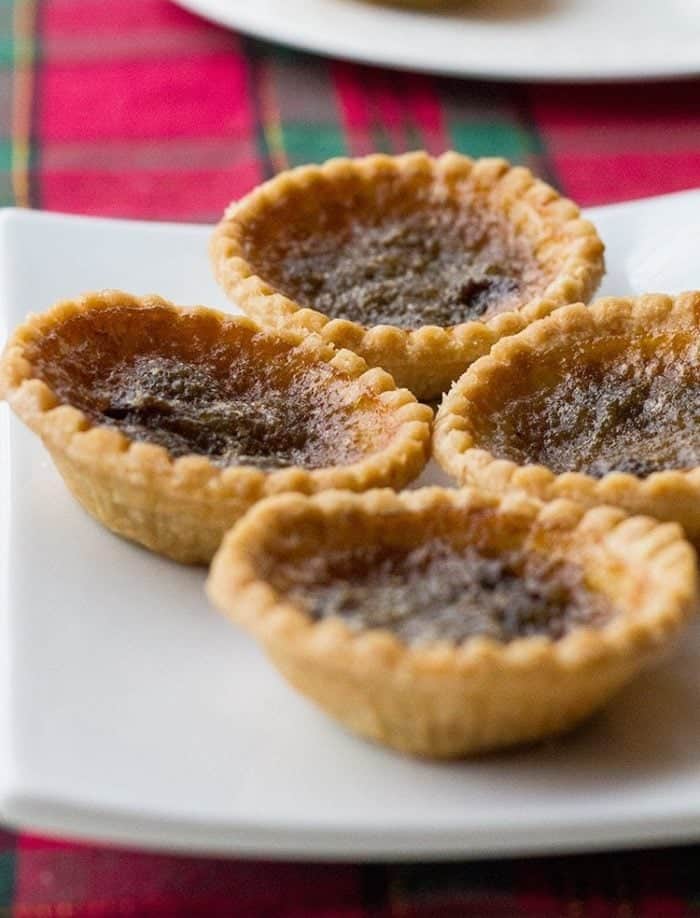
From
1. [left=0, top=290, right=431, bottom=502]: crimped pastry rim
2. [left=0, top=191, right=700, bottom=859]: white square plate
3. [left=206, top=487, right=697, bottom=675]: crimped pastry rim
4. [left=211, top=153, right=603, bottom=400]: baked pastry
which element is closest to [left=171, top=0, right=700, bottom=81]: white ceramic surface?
[left=211, top=153, right=603, bottom=400]: baked pastry

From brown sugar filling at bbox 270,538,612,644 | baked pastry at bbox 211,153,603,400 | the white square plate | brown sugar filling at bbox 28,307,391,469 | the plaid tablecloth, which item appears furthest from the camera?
the plaid tablecloth

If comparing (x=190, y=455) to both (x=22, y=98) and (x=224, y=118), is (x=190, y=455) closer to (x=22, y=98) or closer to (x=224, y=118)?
(x=224, y=118)

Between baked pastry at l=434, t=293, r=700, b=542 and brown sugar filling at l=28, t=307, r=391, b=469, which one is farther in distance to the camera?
brown sugar filling at l=28, t=307, r=391, b=469

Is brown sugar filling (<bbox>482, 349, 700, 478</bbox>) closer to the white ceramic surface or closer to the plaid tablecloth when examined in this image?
the plaid tablecloth

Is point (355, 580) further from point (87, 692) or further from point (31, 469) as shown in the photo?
point (31, 469)

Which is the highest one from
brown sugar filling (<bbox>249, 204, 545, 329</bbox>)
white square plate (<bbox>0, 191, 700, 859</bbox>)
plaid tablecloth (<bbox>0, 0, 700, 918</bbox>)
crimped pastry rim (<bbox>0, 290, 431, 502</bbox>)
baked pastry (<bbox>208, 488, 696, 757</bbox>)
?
plaid tablecloth (<bbox>0, 0, 700, 918</bbox>)

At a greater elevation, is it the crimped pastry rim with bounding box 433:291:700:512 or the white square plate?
the crimped pastry rim with bounding box 433:291:700:512

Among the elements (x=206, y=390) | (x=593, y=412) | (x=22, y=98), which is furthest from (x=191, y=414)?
(x=22, y=98)

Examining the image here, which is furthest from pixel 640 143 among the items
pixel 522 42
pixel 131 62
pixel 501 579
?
pixel 501 579
